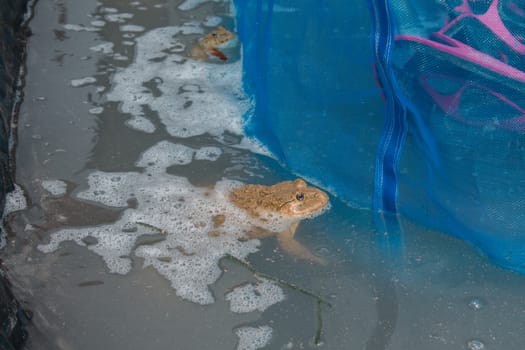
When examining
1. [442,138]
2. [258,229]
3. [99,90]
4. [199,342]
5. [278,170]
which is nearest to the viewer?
[199,342]

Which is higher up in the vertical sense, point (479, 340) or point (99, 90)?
point (99, 90)

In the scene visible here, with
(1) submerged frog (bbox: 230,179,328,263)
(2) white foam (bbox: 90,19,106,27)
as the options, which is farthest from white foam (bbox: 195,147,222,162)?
(2) white foam (bbox: 90,19,106,27)

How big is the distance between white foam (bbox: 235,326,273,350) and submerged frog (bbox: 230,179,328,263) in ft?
1.75

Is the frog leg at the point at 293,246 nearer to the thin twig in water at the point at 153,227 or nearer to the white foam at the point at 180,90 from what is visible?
the thin twig in water at the point at 153,227

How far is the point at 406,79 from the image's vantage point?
2799 millimetres

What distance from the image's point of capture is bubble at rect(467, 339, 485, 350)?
2.37 metres

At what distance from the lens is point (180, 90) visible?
13.2 ft

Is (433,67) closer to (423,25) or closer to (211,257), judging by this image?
(423,25)

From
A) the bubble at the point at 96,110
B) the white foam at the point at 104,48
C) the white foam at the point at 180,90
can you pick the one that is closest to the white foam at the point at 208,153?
the white foam at the point at 180,90

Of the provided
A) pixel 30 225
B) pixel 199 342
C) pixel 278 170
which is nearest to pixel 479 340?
pixel 199 342

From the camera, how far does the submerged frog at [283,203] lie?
9.72 ft

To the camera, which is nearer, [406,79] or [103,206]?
[406,79]

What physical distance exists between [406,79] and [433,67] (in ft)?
0.44

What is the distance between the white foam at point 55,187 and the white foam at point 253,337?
126cm
